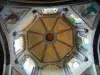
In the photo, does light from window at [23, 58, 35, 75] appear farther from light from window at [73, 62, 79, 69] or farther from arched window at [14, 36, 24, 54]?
light from window at [73, 62, 79, 69]

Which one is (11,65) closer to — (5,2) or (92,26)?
(5,2)

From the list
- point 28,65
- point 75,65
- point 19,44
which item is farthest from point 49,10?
point 75,65

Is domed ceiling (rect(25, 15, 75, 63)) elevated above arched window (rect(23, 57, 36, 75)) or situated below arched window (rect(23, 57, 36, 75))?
above

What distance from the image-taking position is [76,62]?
52.1 feet

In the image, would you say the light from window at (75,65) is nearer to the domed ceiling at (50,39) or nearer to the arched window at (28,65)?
the domed ceiling at (50,39)

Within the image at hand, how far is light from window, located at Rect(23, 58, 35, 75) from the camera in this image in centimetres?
1520

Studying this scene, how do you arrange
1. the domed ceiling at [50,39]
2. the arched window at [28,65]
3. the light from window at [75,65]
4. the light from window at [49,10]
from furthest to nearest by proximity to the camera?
the domed ceiling at [50,39], the light from window at [49,10], the light from window at [75,65], the arched window at [28,65]

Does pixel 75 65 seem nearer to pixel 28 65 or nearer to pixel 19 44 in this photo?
pixel 28 65

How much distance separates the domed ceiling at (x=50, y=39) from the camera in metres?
18.0

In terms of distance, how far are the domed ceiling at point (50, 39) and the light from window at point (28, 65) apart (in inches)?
47.8

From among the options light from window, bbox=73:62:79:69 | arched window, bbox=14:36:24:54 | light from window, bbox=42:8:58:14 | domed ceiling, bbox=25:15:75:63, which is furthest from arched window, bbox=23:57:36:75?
light from window, bbox=42:8:58:14

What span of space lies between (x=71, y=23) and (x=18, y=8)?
20.1ft

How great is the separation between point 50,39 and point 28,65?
388cm

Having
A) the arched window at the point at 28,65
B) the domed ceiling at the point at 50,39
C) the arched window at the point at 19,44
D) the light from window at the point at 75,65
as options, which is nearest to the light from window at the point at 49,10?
the domed ceiling at the point at 50,39
